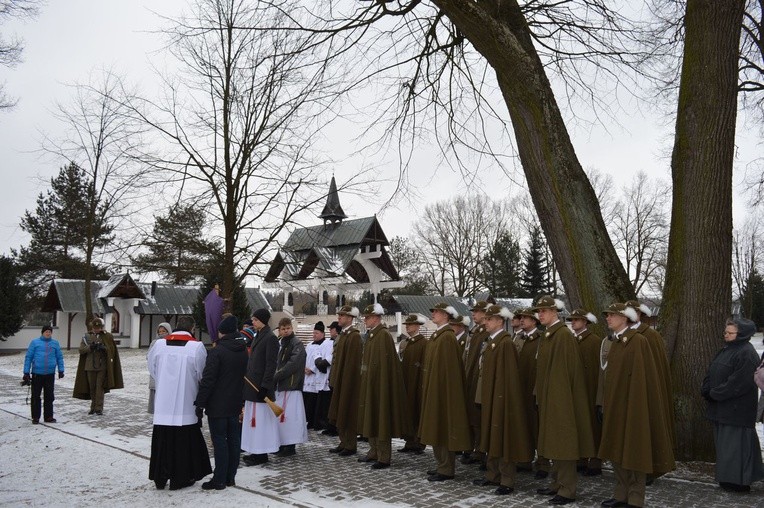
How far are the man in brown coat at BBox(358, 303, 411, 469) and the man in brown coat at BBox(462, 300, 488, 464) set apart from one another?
99cm

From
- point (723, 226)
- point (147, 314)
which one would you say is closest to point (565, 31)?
point (723, 226)

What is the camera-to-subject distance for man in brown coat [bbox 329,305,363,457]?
961 cm

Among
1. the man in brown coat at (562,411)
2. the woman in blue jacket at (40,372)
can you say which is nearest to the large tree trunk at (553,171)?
the man in brown coat at (562,411)

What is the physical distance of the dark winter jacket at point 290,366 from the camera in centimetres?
941

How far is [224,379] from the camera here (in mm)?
7535

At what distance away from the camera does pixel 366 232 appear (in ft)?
156

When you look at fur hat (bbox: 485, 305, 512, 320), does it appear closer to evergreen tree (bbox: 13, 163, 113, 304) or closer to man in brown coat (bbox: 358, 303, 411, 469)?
man in brown coat (bbox: 358, 303, 411, 469)

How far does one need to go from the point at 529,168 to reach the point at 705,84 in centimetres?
278

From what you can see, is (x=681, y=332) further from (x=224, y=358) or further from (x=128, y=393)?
(x=128, y=393)

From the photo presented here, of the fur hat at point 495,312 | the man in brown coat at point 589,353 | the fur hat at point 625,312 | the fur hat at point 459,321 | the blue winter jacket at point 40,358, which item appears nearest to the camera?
the fur hat at point 625,312

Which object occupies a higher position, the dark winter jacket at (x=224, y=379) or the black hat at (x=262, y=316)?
the black hat at (x=262, y=316)

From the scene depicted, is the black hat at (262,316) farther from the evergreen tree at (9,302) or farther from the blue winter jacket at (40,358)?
the evergreen tree at (9,302)

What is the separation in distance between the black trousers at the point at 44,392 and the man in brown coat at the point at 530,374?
903 cm

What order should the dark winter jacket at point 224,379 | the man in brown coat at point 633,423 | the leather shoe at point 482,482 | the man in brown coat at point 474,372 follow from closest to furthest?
the man in brown coat at point 633,423 → the dark winter jacket at point 224,379 → the leather shoe at point 482,482 → the man in brown coat at point 474,372
